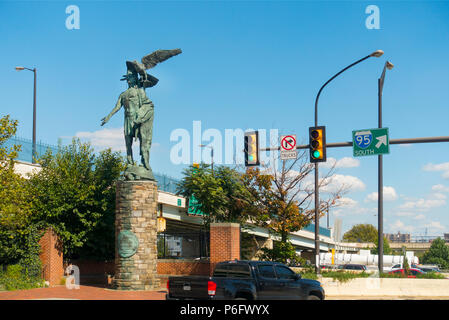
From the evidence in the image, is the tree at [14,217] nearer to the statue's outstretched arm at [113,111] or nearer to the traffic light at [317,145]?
the statue's outstretched arm at [113,111]

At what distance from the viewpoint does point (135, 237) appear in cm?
2483

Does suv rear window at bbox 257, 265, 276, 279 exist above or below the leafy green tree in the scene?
above

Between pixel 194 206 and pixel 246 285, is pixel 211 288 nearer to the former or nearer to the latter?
pixel 246 285

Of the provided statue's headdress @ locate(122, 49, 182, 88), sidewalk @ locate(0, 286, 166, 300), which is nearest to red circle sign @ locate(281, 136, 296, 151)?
statue's headdress @ locate(122, 49, 182, 88)

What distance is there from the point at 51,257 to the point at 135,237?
5543 millimetres

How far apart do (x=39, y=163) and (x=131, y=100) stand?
8.02 meters

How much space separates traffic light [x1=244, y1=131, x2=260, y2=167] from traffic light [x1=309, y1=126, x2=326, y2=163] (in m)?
2.32

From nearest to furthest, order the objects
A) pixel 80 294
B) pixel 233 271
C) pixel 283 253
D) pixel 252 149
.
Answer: pixel 233 271 < pixel 252 149 < pixel 80 294 < pixel 283 253

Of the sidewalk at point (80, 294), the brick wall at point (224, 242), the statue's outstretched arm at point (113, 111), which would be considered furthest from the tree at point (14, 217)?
the brick wall at point (224, 242)

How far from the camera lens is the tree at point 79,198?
93.5 feet

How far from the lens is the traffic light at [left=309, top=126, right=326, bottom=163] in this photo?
22281 millimetres

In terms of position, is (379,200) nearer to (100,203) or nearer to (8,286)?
(100,203)

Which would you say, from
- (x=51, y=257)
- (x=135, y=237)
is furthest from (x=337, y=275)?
(x=51, y=257)

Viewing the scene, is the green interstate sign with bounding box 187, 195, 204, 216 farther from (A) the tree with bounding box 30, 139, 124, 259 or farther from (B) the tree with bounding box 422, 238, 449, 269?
(B) the tree with bounding box 422, 238, 449, 269
